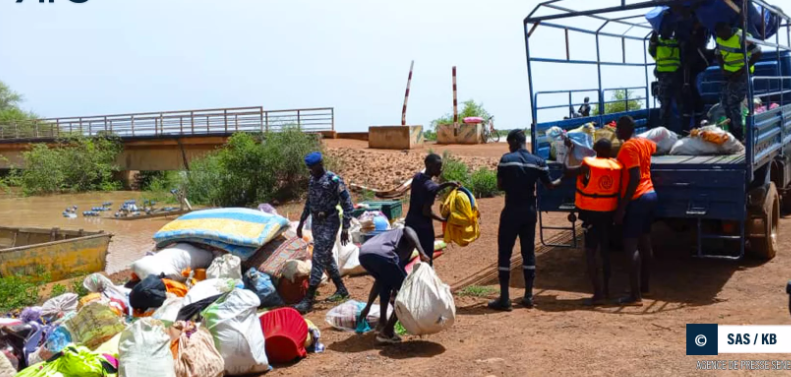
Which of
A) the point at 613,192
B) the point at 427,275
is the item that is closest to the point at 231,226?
the point at 427,275

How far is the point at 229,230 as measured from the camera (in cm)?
798

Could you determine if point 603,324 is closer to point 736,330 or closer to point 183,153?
point 736,330

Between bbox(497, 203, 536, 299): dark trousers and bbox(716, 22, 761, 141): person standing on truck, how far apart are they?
9.46 ft

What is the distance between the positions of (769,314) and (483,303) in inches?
96.6

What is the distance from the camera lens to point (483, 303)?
693cm

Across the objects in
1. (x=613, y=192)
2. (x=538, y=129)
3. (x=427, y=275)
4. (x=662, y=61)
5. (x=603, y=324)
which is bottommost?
(x=603, y=324)

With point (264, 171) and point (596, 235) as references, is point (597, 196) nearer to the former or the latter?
point (596, 235)

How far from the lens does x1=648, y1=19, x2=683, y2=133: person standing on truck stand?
9141 millimetres

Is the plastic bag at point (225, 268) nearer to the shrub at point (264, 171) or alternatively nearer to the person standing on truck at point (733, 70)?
the person standing on truck at point (733, 70)

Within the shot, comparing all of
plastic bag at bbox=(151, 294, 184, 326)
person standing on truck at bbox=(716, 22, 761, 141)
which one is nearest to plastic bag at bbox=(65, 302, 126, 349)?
plastic bag at bbox=(151, 294, 184, 326)

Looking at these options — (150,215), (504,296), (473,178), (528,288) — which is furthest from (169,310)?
(150,215)

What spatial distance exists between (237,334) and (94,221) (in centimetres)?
1680

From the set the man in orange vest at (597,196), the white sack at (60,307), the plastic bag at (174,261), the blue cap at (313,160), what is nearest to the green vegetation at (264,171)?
the plastic bag at (174,261)

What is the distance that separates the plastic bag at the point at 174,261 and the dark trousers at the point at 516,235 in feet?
11.1
